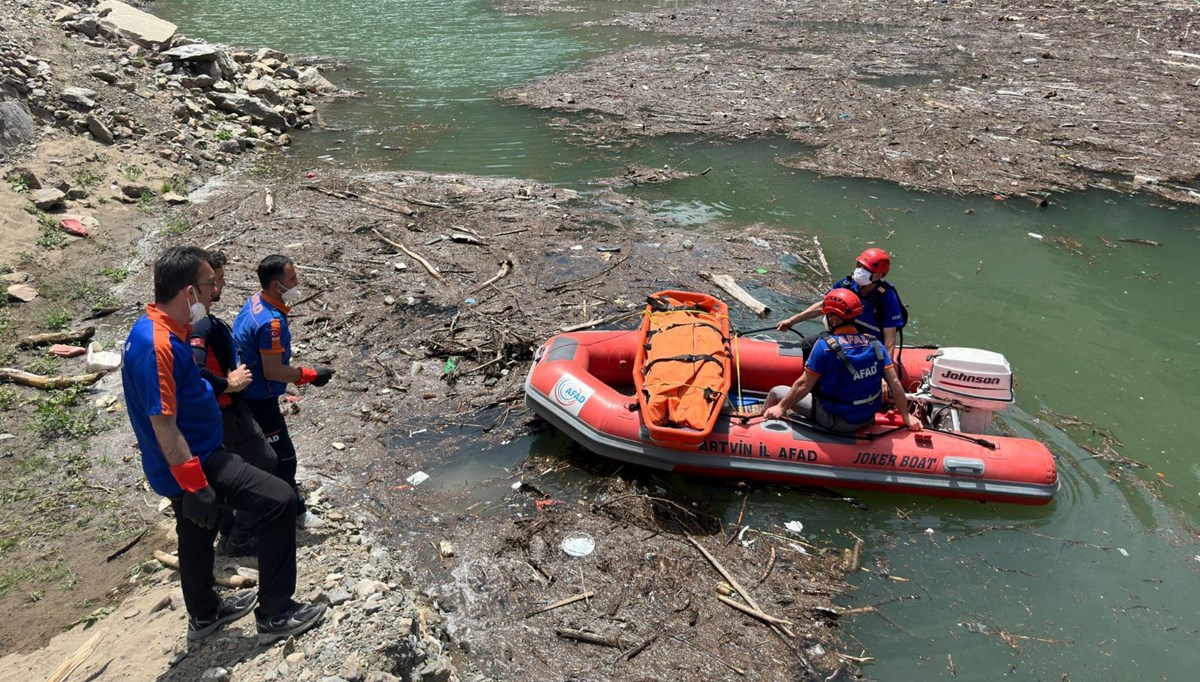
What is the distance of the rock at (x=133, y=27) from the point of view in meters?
15.5

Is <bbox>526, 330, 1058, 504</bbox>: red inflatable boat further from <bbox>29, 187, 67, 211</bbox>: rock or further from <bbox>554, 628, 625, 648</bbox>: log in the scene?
<bbox>29, 187, 67, 211</bbox>: rock

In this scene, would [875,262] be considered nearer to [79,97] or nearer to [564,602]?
[564,602]

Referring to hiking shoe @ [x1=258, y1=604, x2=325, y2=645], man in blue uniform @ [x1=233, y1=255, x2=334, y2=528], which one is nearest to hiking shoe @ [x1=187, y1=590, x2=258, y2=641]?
hiking shoe @ [x1=258, y1=604, x2=325, y2=645]

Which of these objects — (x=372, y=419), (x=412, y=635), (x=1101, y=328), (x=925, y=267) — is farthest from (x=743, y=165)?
(x=412, y=635)

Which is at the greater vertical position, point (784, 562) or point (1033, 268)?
point (1033, 268)

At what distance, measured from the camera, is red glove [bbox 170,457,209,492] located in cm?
346

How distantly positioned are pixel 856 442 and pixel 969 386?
1052 millimetres

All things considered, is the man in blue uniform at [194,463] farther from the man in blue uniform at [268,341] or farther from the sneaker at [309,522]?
the sneaker at [309,522]

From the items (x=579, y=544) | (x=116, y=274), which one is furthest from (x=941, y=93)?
(x=116, y=274)

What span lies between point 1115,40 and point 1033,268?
1594 cm

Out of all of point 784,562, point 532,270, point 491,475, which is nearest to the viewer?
point 784,562

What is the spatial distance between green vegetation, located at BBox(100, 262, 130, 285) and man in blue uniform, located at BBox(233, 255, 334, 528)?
17.7 feet

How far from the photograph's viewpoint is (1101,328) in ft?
29.0

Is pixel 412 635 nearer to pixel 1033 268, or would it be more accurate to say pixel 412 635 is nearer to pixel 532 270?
pixel 532 270
